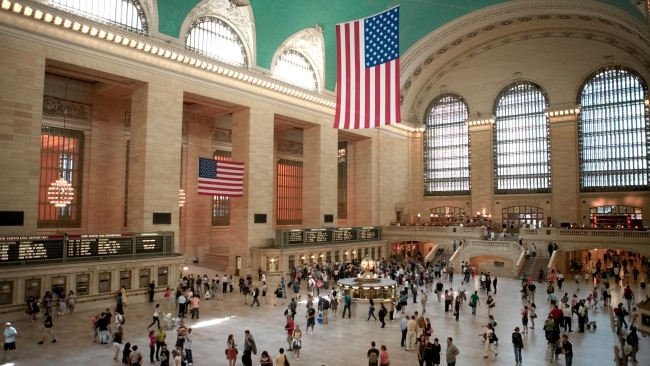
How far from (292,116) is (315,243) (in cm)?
842

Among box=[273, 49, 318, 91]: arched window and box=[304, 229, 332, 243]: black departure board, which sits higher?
box=[273, 49, 318, 91]: arched window

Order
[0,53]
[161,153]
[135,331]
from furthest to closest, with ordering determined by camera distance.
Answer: [161,153] → [0,53] → [135,331]

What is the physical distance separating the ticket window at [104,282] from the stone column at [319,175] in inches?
619

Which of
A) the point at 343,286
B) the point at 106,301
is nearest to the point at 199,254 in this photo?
the point at 106,301

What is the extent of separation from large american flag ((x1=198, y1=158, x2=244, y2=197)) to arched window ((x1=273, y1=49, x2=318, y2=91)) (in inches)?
309

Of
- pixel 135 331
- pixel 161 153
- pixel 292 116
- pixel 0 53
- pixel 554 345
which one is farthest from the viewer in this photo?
pixel 292 116

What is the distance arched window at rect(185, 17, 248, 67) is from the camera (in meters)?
24.5

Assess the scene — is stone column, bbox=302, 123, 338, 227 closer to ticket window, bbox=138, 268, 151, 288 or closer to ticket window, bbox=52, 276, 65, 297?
ticket window, bbox=138, 268, 151, 288

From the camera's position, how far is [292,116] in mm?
29656

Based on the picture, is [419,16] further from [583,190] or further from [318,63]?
[583,190]

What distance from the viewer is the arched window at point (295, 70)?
2973 cm

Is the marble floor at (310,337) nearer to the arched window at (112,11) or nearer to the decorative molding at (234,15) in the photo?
the arched window at (112,11)

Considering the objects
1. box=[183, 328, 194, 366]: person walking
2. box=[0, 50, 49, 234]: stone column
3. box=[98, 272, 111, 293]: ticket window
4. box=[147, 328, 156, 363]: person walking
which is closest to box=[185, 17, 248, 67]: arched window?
box=[0, 50, 49, 234]: stone column

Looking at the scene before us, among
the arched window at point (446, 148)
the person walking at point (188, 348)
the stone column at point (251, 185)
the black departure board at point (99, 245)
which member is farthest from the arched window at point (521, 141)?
the person walking at point (188, 348)
